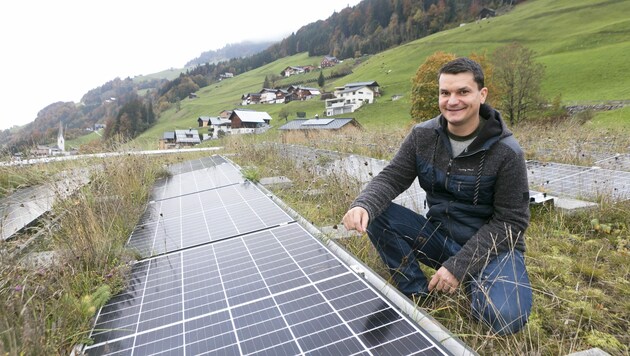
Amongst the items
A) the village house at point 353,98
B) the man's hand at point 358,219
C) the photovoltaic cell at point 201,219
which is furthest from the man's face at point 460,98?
the village house at point 353,98

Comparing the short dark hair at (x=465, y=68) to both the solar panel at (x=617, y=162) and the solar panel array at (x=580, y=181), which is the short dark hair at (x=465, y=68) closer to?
the solar panel array at (x=580, y=181)

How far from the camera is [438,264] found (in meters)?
2.95

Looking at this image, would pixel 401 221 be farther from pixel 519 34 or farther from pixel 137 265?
pixel 519 34

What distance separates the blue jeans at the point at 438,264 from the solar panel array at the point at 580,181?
3.05m

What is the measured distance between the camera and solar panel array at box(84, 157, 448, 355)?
198cm

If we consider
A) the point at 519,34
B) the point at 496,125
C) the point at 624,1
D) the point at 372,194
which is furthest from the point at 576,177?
the point at 624,1

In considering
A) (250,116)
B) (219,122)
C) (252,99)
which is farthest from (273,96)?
(250,116)

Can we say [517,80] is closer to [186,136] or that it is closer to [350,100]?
[350,100]

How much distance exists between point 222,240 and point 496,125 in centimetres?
288

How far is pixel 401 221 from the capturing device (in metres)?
2.89

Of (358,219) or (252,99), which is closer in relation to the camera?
(358,219)

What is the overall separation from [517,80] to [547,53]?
29.3 metres

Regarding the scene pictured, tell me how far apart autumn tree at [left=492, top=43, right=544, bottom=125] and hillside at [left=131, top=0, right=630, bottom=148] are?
683cm

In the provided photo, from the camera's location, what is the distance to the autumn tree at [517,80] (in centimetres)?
2842
